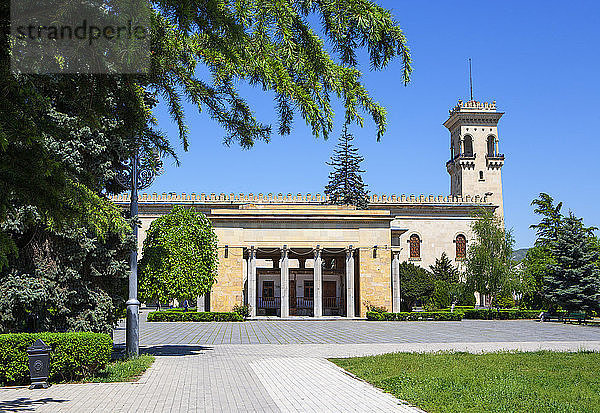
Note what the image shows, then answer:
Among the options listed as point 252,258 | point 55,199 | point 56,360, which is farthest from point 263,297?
point 55,199

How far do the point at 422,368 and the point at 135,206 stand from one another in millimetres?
9053

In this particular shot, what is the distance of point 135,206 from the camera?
54.2 ft

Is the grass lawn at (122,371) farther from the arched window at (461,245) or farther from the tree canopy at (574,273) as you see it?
the arched window at (461,245)

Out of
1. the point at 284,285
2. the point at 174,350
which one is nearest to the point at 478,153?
the point at 284,285

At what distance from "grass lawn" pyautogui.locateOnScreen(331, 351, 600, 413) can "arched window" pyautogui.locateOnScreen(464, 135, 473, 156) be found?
60137 mm

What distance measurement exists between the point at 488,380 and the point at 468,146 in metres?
67.0

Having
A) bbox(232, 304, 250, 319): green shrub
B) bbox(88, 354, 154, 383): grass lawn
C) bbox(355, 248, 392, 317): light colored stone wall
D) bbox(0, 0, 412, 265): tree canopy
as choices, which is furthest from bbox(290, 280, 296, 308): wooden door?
bbox(0, 0, 412, 265): tree canopy

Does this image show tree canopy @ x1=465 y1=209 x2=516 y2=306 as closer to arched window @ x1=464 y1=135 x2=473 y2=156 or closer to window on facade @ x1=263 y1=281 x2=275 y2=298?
window on facade @ x1=263 y1=281 x2=275 y2=298

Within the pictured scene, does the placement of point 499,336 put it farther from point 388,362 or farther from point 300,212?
point 300,212

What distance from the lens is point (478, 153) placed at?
243 ft

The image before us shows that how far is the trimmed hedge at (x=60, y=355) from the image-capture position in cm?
1170

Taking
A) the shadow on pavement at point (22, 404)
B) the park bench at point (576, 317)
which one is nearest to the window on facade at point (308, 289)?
the park bench at point (576, 317)

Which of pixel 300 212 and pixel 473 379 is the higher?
pixel 300 212

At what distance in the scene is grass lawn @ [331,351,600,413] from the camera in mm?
9070
